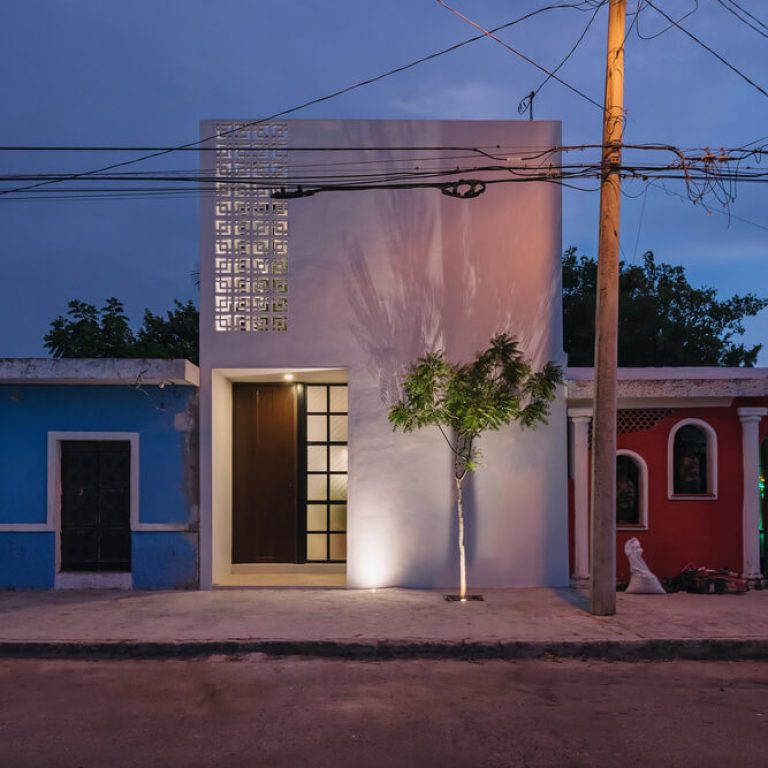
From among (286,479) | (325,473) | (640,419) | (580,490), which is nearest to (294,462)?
(286,479)

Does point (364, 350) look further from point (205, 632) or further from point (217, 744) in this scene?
point (217, 744)

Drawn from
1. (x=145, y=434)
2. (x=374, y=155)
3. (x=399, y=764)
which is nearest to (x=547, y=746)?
(x=399, y=764)

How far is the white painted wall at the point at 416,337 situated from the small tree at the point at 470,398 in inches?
9.1

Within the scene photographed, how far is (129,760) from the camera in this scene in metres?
4.74

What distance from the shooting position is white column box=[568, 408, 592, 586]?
9.96 meters

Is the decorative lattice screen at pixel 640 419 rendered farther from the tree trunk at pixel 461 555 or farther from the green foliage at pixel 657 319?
the green foliage at pixel 657 319

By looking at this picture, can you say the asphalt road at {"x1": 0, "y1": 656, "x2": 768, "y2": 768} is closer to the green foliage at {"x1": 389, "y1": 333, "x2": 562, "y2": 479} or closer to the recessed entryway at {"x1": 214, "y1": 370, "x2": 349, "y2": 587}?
the green foliage at {"x1": 389, "y1": 333, "x2": 562, "y2": 479}

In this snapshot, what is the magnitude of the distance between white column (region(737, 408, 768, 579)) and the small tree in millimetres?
2592

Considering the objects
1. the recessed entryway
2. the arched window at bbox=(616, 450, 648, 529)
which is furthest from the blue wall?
the arched window at bbox=(616, 450, 648, 529)

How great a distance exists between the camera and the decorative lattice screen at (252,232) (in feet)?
32.9

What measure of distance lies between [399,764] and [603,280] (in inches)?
216

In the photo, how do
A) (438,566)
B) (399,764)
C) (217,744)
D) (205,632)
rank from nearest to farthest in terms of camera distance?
(399,764) → (217,744) → (205,632) → (438,566)

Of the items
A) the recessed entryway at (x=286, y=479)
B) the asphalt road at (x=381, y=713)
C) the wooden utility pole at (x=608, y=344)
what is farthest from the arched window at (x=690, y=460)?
the recessed entryway at (x=286, y=479)

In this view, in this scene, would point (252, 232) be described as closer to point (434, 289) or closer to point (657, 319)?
point (434, 289)
